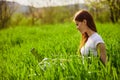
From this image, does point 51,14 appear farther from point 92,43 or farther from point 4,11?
point 92,43

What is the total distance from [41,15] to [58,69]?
22155mm

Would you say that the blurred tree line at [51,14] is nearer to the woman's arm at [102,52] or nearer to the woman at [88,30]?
the woman at [88,30]

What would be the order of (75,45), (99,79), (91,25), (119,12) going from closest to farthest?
(99,79) → (91,25) → (75,45) → (119,12)

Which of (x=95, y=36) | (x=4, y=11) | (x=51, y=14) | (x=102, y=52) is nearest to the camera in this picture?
(x=102, y=52)

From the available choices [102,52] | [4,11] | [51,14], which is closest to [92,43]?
[102,52]

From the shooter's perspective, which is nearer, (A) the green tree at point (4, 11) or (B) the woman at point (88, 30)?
(B) the woman at point (88, 30)

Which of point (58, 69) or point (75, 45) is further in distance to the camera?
point (75, 45)

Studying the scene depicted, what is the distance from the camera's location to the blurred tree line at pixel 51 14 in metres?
16.4

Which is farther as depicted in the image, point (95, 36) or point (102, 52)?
point (95, 36)

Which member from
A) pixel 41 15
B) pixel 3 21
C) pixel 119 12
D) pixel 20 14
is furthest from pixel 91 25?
pixel 41 15

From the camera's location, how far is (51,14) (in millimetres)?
24578

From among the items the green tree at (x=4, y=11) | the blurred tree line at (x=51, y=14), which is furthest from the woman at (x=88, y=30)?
the green tree at (x=4, y=11)

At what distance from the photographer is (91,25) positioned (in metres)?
4.27

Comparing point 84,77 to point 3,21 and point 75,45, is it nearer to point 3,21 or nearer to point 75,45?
point 75,45
